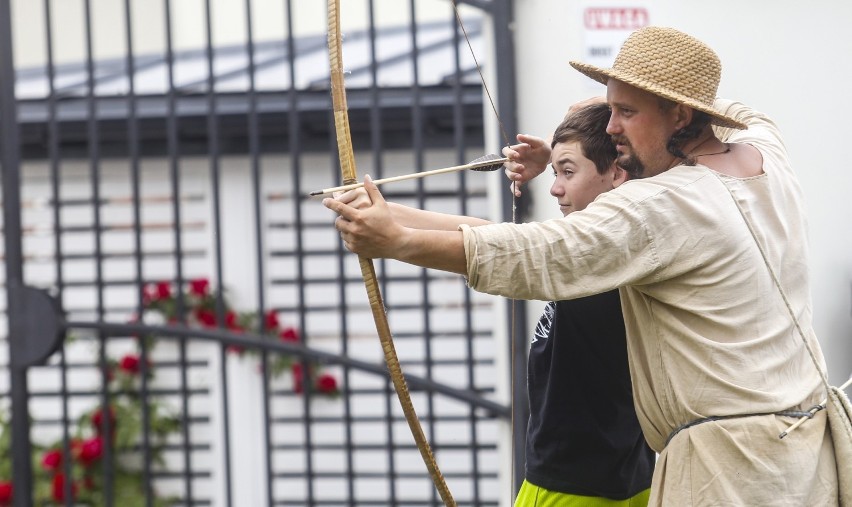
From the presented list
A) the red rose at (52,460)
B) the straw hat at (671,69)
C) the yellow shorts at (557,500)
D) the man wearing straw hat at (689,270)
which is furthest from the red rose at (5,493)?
the straw hat at (671,69)

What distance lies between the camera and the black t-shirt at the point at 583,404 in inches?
106

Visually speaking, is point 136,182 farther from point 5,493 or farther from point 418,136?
point 5,493

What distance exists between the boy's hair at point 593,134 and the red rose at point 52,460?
3.16 metres

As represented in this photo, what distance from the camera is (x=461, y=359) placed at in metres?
5.76

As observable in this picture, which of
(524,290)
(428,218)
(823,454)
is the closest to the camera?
(524,290)

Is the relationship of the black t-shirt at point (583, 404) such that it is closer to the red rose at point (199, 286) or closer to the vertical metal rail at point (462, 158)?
the vertical metal rail at point (462, 158)

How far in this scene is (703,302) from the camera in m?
2.27

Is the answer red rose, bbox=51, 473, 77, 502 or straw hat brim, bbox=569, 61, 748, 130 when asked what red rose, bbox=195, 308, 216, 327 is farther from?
straw hat brim, bbox=569, 61, 748, 130

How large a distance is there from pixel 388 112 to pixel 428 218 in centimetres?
249

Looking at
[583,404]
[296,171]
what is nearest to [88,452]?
[296,171]

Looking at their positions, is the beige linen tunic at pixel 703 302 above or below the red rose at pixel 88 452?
above

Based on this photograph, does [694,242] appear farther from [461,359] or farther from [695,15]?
[461,359]

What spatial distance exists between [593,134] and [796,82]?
1.31 meters

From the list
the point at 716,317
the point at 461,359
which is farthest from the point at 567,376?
the point at 461,359
